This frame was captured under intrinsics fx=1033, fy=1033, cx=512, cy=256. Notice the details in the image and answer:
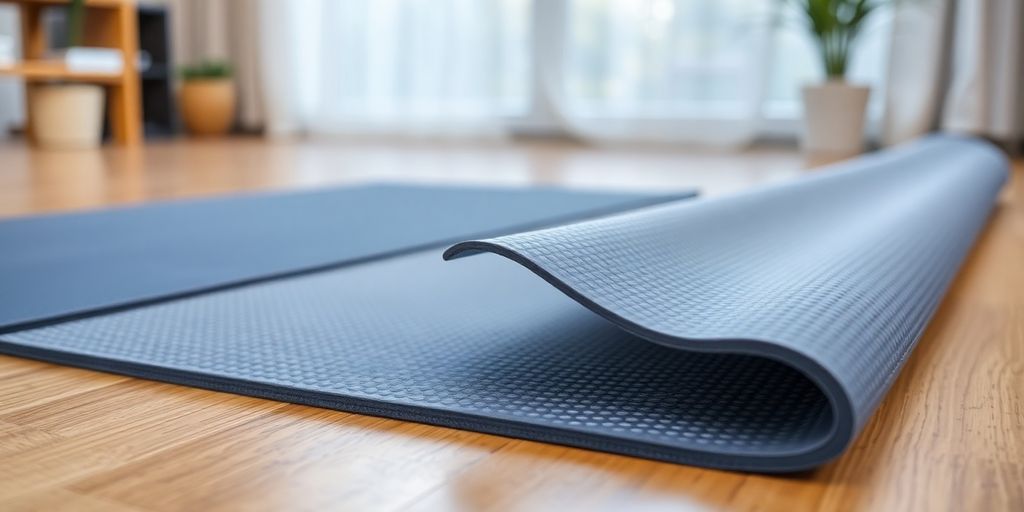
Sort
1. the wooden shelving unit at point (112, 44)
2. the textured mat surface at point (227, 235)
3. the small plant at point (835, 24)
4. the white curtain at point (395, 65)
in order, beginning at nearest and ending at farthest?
the textured mat surface at point (227, 235) < the small plant at point (835, 24) < the wooden shelving unit at point (112, 44) < the white curtain at point (395, 65)

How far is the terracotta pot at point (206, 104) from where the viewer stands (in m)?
4.79

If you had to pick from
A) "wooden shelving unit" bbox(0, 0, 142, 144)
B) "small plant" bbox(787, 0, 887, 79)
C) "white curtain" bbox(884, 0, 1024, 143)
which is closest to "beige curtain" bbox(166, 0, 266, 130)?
"wooden shelving unit" bbox(0, 0, 142, 144)

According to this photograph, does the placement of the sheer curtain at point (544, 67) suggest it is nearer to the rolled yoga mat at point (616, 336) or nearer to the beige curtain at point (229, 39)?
the beige curtain at point (229, 39)

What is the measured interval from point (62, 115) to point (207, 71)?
1109 mm

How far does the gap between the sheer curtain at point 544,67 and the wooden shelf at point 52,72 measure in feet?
3.07

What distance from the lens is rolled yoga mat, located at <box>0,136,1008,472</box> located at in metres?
0.58

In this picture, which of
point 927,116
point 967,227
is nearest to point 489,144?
point 927,116

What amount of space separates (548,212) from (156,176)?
4.18 ft

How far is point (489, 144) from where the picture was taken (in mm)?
4309

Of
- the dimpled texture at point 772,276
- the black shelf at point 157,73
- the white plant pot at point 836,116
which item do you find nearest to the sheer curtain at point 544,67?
the white plant pot at point 836,116

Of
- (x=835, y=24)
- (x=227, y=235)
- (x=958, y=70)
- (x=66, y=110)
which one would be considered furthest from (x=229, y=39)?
(x=227, y=235)

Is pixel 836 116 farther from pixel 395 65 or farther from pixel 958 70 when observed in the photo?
pixel 395 65

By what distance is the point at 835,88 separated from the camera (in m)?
3.52

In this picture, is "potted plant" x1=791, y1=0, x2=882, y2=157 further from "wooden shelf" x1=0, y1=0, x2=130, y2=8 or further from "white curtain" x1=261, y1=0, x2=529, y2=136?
"wooden shelf" x1=0, y1=0, x2=130, y2=8
